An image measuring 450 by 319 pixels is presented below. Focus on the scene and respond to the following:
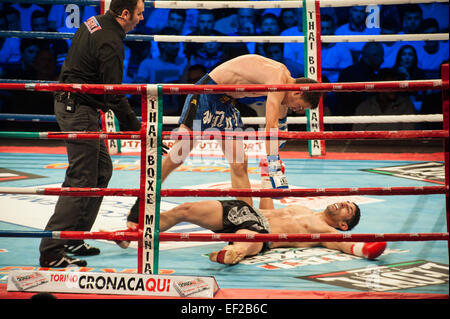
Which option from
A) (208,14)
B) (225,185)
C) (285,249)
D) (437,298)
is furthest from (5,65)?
(437,298)

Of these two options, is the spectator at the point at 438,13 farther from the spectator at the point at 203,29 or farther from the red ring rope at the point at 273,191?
the red ring rope at the point at 273,191

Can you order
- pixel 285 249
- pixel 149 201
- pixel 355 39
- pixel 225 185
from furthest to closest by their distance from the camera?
pixel 355 39
pixel 225 185
pixel 285 249
pixel 149 201

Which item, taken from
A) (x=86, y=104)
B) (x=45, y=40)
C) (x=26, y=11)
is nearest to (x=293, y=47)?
(x=45, y=40)

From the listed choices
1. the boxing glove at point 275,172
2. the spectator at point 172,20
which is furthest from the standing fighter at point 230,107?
the spectator at point 172,20

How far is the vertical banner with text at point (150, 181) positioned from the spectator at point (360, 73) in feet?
17.2

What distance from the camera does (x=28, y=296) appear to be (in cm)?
228

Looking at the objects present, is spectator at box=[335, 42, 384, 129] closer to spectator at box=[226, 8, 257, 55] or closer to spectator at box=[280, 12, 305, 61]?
spectator at box=[280, 12, 305, 61]

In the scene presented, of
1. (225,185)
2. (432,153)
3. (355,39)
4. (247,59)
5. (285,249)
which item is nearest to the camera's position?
(285,249)

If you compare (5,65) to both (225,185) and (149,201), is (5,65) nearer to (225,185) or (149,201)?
(225,185)

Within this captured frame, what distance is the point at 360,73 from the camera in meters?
7.21

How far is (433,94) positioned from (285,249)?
16.0ft

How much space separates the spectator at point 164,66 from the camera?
7.67 meters

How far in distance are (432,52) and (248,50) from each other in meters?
2.41

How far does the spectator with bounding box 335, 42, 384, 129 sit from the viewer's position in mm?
7203
